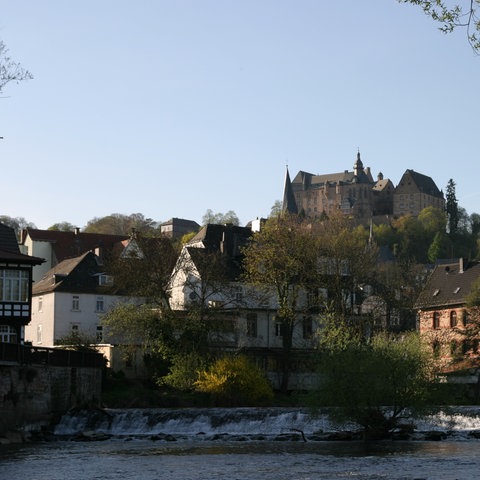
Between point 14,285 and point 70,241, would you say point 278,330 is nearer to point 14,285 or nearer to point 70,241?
point 14,285

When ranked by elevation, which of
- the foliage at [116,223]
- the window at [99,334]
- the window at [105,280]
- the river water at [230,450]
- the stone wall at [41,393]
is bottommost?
the river water at [230,450]

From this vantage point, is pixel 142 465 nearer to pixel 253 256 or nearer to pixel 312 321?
pixel 253 256

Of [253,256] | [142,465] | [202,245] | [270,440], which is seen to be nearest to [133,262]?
[253,256]

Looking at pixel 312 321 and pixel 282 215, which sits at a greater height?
pixel 282 215

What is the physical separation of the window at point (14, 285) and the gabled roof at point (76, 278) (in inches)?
724

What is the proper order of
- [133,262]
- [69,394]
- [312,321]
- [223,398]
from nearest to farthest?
1. [69,394]
2. [223,398]
3. [133,262]
4. [312,321]

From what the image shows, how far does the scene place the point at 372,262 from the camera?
76.0 m

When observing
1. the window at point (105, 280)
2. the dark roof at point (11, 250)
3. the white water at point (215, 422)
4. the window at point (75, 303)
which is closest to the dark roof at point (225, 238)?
the window at point (105, 280)

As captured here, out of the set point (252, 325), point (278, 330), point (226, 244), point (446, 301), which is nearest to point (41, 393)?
point (252, 325)

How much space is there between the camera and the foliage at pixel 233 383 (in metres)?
62.2

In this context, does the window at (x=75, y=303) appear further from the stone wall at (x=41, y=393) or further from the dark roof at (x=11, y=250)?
the stone wall at (x=41, y=393)

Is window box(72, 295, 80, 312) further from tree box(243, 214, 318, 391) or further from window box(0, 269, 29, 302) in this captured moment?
window box(0, 269, 29, 302)

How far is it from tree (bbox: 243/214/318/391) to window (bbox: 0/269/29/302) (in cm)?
1718

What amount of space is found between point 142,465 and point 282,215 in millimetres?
40117
